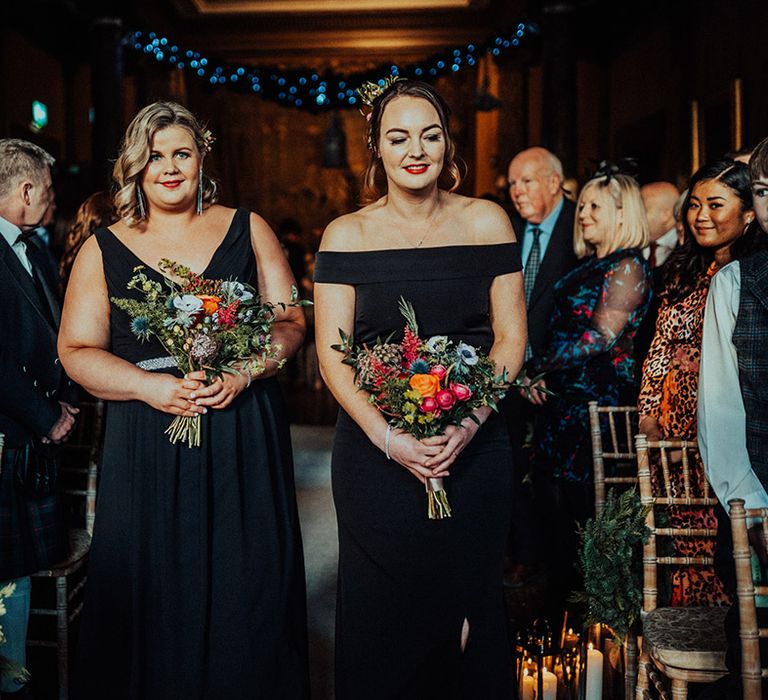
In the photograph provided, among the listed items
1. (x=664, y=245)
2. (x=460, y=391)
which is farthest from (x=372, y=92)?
(x=664, y=245)

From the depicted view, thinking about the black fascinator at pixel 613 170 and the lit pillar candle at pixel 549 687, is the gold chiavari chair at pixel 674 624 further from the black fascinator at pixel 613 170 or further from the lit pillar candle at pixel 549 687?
the black fascinator at pixel 613 170

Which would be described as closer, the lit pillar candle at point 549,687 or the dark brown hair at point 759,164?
the dark brown hair at point 759,164

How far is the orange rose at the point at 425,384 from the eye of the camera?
2068mm

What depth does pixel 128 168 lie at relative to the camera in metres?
2.60

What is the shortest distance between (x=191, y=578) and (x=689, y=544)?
5.26 feet

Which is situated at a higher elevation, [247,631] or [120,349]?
[120,349]

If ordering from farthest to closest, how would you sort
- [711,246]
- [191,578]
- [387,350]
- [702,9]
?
[702,9]
[711,246]
[191,578]
[387,350]

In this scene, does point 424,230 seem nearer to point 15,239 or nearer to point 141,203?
point 141,203

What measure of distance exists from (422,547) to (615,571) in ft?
2.76

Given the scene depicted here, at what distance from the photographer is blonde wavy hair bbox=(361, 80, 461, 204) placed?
7.67 ft

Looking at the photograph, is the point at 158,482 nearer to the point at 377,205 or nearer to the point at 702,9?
the point at 377,205

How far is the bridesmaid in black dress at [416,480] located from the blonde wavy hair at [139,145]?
62cm

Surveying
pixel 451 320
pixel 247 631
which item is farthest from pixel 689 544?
pixel 247 631

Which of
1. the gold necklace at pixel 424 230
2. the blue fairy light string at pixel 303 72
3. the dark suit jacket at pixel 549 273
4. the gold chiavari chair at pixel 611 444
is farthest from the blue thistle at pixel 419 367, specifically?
the blue fairy light string at pixel 303 72
